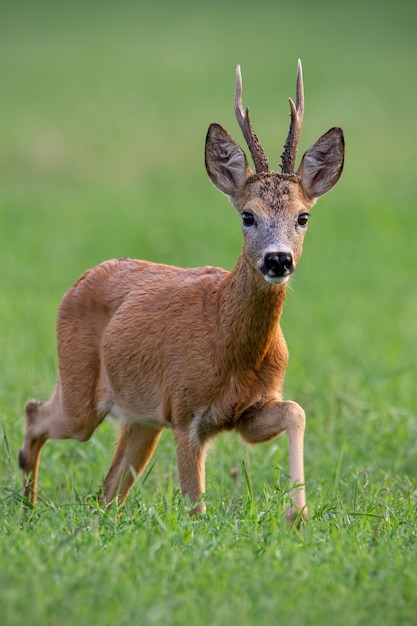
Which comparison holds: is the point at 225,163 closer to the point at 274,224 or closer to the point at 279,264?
the point at 274,224

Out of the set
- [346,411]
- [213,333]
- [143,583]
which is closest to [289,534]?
[143,583]

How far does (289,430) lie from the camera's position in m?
6.26

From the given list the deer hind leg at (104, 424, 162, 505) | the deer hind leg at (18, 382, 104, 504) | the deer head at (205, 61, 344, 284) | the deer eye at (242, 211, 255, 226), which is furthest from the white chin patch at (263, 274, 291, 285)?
the deer hind leg at (18, 382, 104, 504)

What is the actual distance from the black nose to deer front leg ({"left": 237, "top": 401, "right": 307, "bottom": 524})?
2.35 feet

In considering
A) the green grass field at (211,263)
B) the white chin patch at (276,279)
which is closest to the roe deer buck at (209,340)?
the white chin patch at (276,279)

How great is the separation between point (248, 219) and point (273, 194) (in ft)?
0.61

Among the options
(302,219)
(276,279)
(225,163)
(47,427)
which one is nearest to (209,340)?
(276,279)

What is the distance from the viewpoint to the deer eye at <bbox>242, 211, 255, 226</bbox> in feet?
21.3

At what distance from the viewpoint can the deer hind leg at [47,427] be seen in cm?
750

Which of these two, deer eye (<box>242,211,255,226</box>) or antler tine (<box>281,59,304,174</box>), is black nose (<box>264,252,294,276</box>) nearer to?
deer eye (<box>242,211,255,226</box>)

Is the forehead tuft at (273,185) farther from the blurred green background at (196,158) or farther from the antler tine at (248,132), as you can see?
the blurred green background at (196,158)

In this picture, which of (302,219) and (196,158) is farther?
(196,158)

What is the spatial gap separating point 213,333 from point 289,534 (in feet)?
4.86

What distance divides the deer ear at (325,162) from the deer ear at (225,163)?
36cm
